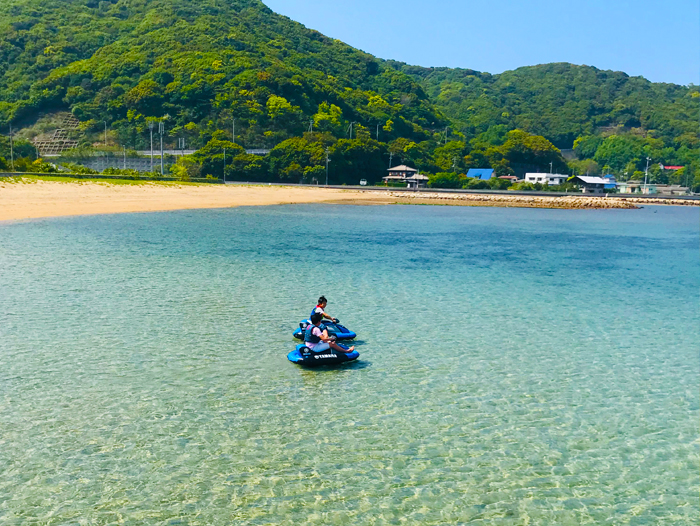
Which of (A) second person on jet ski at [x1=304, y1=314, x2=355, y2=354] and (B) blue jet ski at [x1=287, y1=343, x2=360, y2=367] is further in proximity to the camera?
(A) second person on jet ski at [x1=304, y1=314, x2=355, y2=354]

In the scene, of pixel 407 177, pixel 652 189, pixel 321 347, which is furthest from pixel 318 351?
pixel 652 189

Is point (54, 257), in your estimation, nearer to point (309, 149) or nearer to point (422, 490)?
point (422, 490)

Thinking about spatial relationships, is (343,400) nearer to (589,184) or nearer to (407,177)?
(407,177)

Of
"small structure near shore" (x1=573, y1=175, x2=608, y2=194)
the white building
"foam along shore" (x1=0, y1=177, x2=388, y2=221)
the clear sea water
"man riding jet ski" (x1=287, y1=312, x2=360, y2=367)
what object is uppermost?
the white building

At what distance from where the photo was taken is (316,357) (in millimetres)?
14281

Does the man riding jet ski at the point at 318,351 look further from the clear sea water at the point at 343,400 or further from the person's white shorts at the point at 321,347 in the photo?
the clear sea water at the point at 343,400

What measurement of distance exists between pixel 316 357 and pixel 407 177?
132758 millimetres

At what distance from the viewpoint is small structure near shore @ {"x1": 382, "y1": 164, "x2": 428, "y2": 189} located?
13850 centimetres

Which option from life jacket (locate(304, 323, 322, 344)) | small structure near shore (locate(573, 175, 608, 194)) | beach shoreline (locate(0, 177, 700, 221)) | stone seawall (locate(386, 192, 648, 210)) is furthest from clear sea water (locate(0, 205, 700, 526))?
small structure near shore (locate(573, 175, 608, 194))

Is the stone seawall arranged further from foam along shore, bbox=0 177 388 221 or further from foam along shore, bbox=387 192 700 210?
foam along shore, bbox=0 177 388 221

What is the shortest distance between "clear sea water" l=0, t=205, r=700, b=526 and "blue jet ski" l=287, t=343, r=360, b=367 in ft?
0.92

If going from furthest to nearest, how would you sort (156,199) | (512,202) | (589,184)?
(589,184) < (512,202) < (156,199)

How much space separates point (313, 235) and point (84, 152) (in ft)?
372

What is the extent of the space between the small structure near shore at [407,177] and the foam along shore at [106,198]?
4629 centimetres
